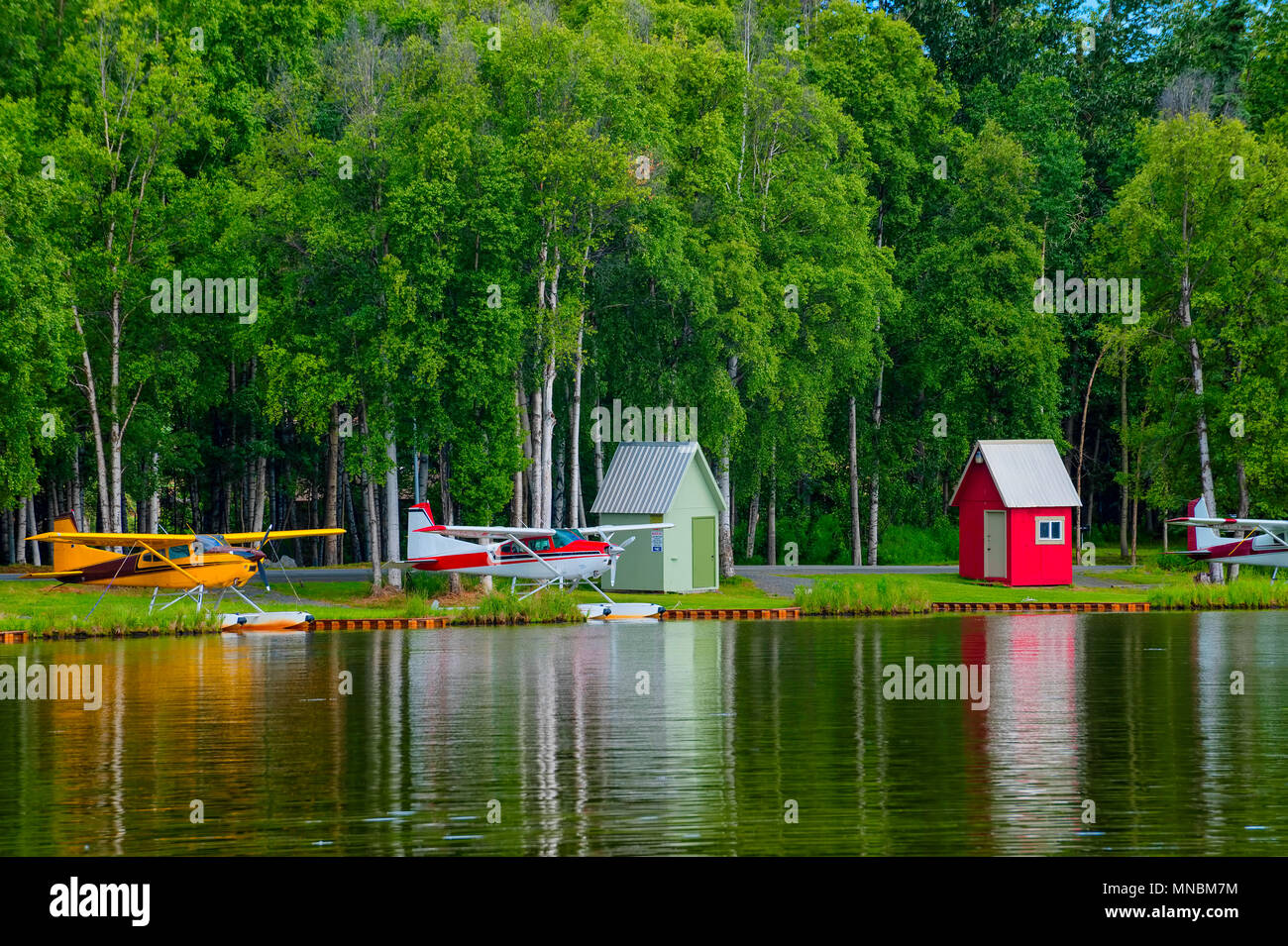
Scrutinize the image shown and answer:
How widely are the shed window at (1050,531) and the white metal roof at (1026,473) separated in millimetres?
531

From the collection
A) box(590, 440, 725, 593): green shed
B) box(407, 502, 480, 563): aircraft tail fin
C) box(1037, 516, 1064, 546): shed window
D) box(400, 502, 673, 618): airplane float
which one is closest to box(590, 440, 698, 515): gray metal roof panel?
box(590, 440, 725, 593): green shed

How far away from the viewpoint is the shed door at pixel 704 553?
47.7m

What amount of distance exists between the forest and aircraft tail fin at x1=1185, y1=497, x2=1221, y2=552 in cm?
235

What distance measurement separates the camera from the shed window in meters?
49.8

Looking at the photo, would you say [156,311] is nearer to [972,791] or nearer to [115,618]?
[115,618]

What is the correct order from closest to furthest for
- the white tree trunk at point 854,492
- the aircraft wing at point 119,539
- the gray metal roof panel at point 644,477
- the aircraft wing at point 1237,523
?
the aircraft wing at point 119,539
the aircraft wing at point 1237,523
the gray metal roof panel at point 644,477
the white tree trunk at point 854,492

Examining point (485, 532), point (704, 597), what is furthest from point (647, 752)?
point (704, 597)

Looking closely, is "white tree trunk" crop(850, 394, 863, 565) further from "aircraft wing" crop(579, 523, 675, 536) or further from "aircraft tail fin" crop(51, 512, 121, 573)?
"aircraft tail fin" crop(51, 512, 121, 573)

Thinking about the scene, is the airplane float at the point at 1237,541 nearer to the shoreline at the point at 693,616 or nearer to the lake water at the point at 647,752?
the shoreline at the point at 693,616

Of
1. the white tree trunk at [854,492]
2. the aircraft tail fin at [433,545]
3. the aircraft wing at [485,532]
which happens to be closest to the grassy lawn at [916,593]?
the aircraft wing at [485,532]

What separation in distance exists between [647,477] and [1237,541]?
19599 millimetres

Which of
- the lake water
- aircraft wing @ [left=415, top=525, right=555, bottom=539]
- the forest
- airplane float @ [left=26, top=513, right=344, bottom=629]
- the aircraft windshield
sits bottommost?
the lake water
